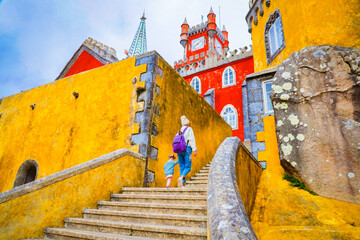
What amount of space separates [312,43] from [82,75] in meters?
7.11

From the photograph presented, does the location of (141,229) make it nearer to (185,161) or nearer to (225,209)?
(225,209)

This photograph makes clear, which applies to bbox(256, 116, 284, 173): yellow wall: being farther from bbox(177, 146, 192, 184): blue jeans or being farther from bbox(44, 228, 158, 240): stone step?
bbox(44, 228, 158, 240): stone step

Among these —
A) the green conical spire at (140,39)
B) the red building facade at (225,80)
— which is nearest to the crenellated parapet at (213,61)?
the red building facade at (225,80)

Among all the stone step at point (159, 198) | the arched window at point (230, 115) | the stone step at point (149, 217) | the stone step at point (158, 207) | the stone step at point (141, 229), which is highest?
the arched window at point (230, 115)

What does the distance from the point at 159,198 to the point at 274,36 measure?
649 cm

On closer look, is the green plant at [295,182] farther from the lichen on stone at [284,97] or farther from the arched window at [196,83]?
the arched window at [196,83]

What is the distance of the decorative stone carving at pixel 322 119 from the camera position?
3.92 m

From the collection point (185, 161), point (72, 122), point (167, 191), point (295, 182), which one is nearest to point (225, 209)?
point (167, 191)

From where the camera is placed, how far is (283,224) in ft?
11.9

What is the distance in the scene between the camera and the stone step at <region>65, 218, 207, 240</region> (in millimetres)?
2508

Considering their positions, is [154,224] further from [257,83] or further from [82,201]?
[257,83]

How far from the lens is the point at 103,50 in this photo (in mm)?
14883

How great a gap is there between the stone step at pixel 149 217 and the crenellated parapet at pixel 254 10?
7864mm

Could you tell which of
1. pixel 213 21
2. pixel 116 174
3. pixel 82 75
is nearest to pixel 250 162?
pixel 116 174
